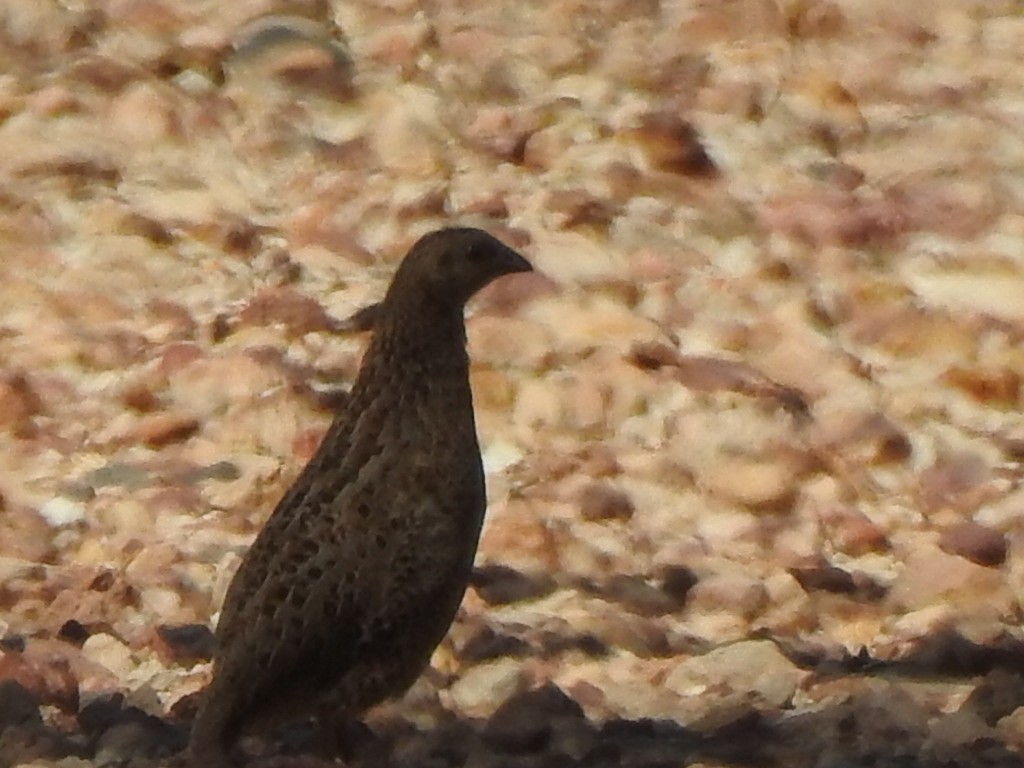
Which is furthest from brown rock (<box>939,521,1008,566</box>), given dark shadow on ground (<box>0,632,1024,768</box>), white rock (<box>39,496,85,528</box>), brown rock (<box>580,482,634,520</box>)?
white rock (<box>39,496,85,528</box>)

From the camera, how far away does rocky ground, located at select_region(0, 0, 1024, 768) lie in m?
5.05

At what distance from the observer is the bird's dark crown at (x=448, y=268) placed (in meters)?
4.96

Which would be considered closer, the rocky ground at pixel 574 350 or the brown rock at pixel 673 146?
the rocky ground at pixel 574 350

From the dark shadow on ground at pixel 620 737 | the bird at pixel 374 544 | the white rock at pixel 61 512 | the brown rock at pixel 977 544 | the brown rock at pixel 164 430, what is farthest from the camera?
the brown rock at pixel 164 430

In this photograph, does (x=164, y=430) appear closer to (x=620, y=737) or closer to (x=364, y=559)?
(x=364, y=559)

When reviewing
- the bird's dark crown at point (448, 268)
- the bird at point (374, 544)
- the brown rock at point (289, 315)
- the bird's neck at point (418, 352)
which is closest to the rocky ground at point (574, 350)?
the brown rock at point (289, 315)

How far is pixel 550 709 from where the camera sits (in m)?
4.93

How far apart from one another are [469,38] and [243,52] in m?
0.66

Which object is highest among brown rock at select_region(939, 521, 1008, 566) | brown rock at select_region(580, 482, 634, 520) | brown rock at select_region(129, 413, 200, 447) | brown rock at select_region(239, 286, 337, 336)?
brown rock at select_region(239, 286, 337, 336)

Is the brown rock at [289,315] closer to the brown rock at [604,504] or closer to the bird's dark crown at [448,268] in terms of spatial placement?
the brown rock at [604,504]

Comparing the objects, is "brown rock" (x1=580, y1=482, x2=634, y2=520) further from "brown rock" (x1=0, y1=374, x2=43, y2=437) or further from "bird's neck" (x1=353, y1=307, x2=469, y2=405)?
"brown rock" (x1=0, y1=374, x2=43, y2=437)

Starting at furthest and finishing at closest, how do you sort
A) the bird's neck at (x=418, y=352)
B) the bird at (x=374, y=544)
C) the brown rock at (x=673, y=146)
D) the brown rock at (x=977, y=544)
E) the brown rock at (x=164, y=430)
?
1. the brown rock at (x=673, y=146)
2. the brown rock at (x=164, y=430)
3. the brown rock at (x=977, y=544)
4. the bird's neck at (x=418, y=352)
5. the bird at (x=374, y=544)

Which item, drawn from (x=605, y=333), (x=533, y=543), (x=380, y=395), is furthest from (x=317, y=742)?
(x=605, y=333)

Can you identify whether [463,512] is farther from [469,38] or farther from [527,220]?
[469,38]
